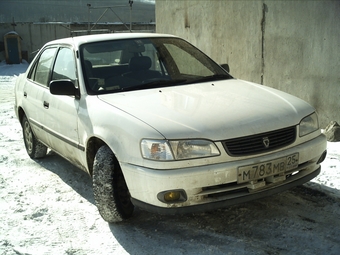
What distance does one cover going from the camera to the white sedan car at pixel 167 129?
2.87 meters

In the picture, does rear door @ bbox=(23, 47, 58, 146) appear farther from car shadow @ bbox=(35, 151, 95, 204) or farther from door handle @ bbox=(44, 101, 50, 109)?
car shadow @ bbox=(35, 151, 95, 204)

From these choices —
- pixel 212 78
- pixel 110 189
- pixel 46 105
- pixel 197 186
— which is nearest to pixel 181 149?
pixel 197 186

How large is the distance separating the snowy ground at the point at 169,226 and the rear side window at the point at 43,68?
117cm

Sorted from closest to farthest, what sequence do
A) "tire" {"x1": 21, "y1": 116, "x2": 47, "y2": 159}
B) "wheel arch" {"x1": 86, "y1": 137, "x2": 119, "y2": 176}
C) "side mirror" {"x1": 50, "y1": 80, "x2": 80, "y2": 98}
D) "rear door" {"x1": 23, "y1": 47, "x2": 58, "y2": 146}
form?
"wheel arch" {"x1": 86, "y1": 137, "x2": 119, "y2": 176} → "side mirror" {"x1": 50, "y1": 80, "x2": 80, "y2": 98} → "rear door" {"x1": 23, "y1": 47, "x2": 58, "y2": 146} → "tire" {"x1": 21, "y1": 116, "x2": 47, "y2": 159}

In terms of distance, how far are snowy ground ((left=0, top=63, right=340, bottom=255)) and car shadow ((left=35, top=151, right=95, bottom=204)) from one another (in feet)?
0.07

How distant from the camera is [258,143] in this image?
299 cm

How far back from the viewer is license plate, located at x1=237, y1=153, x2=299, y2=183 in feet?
9.55

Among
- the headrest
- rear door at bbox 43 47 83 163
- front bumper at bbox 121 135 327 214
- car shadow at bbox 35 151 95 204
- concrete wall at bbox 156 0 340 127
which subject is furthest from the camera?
concrete wall at bbox 156 0 340 127

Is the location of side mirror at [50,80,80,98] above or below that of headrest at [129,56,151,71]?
below

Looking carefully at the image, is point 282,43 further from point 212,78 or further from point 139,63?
point 139,63

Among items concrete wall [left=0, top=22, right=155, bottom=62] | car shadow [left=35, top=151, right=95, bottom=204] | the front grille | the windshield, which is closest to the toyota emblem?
the front grille

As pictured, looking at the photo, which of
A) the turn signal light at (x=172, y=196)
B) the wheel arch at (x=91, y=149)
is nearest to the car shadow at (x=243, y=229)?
the turn signal light at (x=172, y=196)

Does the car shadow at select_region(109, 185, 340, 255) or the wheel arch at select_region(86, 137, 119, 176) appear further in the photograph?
the wheel arch at select_region(86, 137, 119, 176)

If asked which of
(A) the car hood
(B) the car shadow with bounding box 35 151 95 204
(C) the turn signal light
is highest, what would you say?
(A) the car hood
